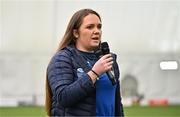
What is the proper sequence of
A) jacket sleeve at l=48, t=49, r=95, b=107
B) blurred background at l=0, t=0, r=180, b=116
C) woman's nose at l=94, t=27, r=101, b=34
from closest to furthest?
jacket sleeve at l=48, t=49, r=95, b=107
woman's nose at l=94, t=27, r=101, b=34
blurred background at l=0, t=0, r=180, b=116

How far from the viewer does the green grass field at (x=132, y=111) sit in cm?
393

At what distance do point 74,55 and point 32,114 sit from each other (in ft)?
8.11

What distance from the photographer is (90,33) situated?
167 cm

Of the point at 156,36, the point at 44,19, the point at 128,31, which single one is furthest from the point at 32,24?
the point at 156,36

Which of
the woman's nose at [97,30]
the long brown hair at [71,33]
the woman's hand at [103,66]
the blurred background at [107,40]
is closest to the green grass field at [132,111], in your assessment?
the blurred background at [107,40]

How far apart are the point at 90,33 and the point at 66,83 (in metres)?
0.26

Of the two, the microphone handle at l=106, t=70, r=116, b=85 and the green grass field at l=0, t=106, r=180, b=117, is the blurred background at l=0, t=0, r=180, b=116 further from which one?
the microphone handle at l=106, t=70, r=116, b=85

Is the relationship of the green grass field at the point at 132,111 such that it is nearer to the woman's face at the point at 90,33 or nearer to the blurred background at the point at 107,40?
the blurred background at the point at 107,40

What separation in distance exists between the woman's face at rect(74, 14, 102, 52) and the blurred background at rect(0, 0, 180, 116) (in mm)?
2111

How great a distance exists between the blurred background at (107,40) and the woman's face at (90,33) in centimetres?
211

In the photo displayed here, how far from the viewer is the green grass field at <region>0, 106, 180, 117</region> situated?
3.93 metres

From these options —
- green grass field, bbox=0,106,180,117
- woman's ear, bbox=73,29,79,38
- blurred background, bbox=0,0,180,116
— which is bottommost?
green grass field, bbox=0,106,180,117

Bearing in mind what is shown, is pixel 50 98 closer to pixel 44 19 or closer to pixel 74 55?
pixel 74 55

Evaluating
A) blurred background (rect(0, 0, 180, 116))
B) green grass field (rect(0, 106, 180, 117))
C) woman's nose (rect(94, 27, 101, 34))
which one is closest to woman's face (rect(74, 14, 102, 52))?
woman's nose (rect(94, 27, 101, 34))
